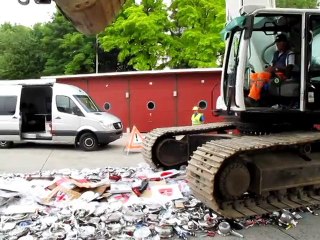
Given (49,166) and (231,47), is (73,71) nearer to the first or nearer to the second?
(49,166)

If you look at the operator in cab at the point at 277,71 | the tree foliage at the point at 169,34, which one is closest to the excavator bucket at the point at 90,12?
the operator in cab at the point at 277,71

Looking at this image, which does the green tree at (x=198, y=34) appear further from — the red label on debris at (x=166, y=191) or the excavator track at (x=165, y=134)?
the red label on debris at (x=166, y=191)

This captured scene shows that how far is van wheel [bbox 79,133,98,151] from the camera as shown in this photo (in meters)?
14.4

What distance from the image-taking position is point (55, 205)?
6.35m

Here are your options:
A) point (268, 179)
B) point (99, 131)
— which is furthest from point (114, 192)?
point (99, 131)

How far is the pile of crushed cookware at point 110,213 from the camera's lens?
5.44m

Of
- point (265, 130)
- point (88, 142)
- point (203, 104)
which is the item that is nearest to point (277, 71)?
point (265, 130)

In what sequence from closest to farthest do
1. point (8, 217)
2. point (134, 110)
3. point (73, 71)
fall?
point (8, 217), point (134, 110), point (73, 71)

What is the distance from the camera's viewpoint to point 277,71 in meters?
6.75

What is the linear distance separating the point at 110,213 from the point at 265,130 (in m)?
2.87

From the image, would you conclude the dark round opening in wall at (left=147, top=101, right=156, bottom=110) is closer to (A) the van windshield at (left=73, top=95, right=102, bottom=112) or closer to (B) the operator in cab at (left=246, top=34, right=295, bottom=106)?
(A) the van windshield at (left=73, top=95, right=102, bottom=112)

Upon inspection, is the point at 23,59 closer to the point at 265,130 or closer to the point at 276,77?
the point at 265,130

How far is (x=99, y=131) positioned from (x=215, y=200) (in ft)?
30.2

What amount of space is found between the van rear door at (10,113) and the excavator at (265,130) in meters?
9.59
